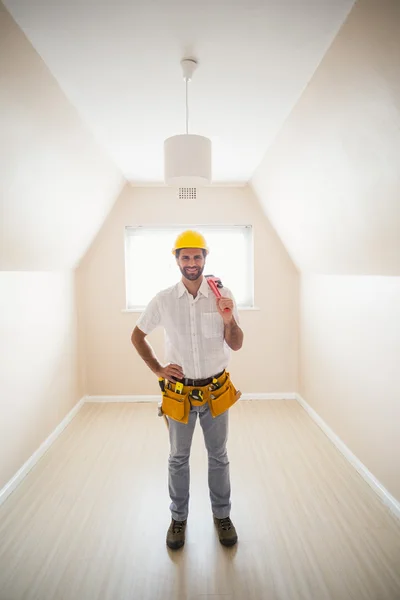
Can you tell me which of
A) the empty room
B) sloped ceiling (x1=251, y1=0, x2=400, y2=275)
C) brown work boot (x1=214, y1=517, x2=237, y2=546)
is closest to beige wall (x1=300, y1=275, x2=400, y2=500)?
the empty room

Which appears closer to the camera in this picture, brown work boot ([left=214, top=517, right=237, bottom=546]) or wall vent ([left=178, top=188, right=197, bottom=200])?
brown work boot ([left=214, top=517, right=237, bottom=546])

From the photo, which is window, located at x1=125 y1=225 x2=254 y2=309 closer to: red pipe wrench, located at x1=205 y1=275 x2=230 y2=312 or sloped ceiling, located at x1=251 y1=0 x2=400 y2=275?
sloped ceiling, located at x1=251 y1=0 x2=400 y2=275

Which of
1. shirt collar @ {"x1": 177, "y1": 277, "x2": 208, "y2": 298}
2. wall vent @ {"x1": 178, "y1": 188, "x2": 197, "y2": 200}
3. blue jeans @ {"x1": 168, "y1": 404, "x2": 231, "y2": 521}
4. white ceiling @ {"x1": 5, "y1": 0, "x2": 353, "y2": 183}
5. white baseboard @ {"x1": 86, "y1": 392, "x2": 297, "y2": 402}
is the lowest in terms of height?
white baseboard @ {"x1": 86, "y1": 392, "x2": 297, "y2": 402}

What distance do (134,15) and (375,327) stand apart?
89.9 inches

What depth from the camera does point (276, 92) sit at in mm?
2209

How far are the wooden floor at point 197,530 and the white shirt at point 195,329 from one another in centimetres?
99

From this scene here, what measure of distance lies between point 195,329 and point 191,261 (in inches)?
14.5

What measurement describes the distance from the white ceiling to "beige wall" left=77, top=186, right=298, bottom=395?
4.83 feet

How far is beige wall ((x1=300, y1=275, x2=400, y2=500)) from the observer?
2.36 metres

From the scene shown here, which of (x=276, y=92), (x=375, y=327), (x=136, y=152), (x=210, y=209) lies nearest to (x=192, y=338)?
(x=375, y=327)

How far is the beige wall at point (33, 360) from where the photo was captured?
8.74 feet

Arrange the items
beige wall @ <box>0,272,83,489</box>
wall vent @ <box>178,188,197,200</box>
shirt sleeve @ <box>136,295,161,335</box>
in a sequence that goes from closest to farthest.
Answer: shirt sleeve @ <box>136,295,161,335</box> < beige wall @ <box>0,272,83,489</box> < wall vent @ <box>178,188,197,200</box>

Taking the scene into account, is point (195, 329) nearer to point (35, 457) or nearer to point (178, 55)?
point (178, 55)

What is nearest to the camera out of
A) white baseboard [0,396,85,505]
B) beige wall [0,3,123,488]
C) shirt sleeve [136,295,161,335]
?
beige wall [0,3,123,488]
